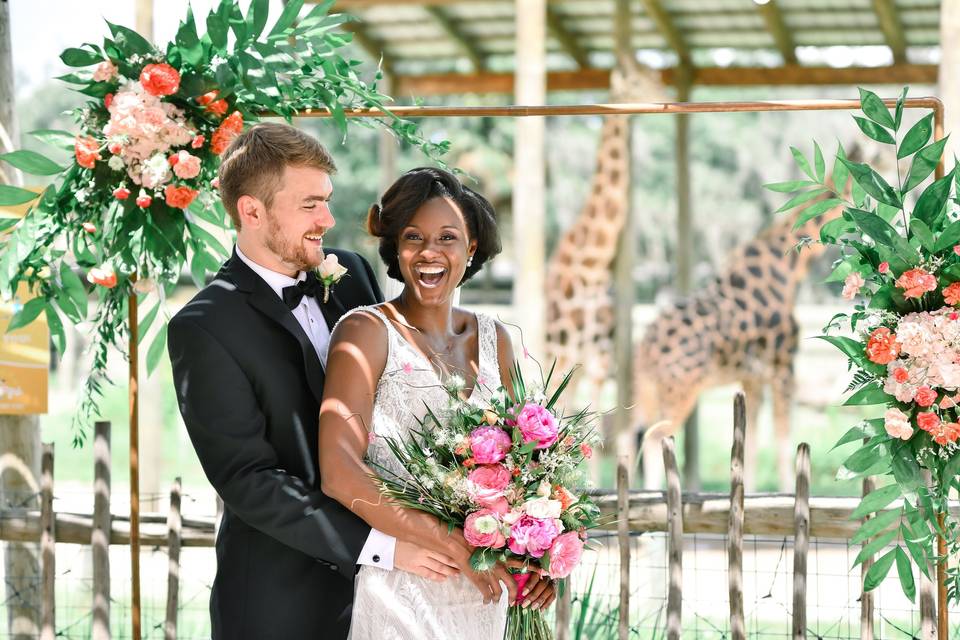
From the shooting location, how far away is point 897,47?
26.5 ft

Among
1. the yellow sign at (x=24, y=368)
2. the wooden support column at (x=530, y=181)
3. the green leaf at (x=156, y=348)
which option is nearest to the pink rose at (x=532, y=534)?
the green leaf at (x=156, y=348)

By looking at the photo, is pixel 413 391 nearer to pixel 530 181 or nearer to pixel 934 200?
pixel 934 200

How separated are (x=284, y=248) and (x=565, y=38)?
20.6ft

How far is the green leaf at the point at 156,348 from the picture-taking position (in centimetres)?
356

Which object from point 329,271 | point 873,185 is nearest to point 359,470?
point 329,271

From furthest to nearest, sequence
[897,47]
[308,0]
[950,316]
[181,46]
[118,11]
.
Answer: [118,11] → [897,47] → [308,0] → [181,46] → [950,316]

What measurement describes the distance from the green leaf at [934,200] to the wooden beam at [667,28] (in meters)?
4.94

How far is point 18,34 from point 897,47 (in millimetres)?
15468

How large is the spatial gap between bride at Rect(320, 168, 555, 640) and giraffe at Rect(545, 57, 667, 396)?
17.7 ft

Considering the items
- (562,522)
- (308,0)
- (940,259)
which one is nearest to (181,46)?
(562,522)

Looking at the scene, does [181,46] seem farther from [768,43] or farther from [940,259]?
[768,43]

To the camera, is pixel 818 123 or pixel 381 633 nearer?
pixel 381 633

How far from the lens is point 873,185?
9.66 ft

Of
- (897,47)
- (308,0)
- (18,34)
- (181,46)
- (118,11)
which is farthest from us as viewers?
(18,34)
